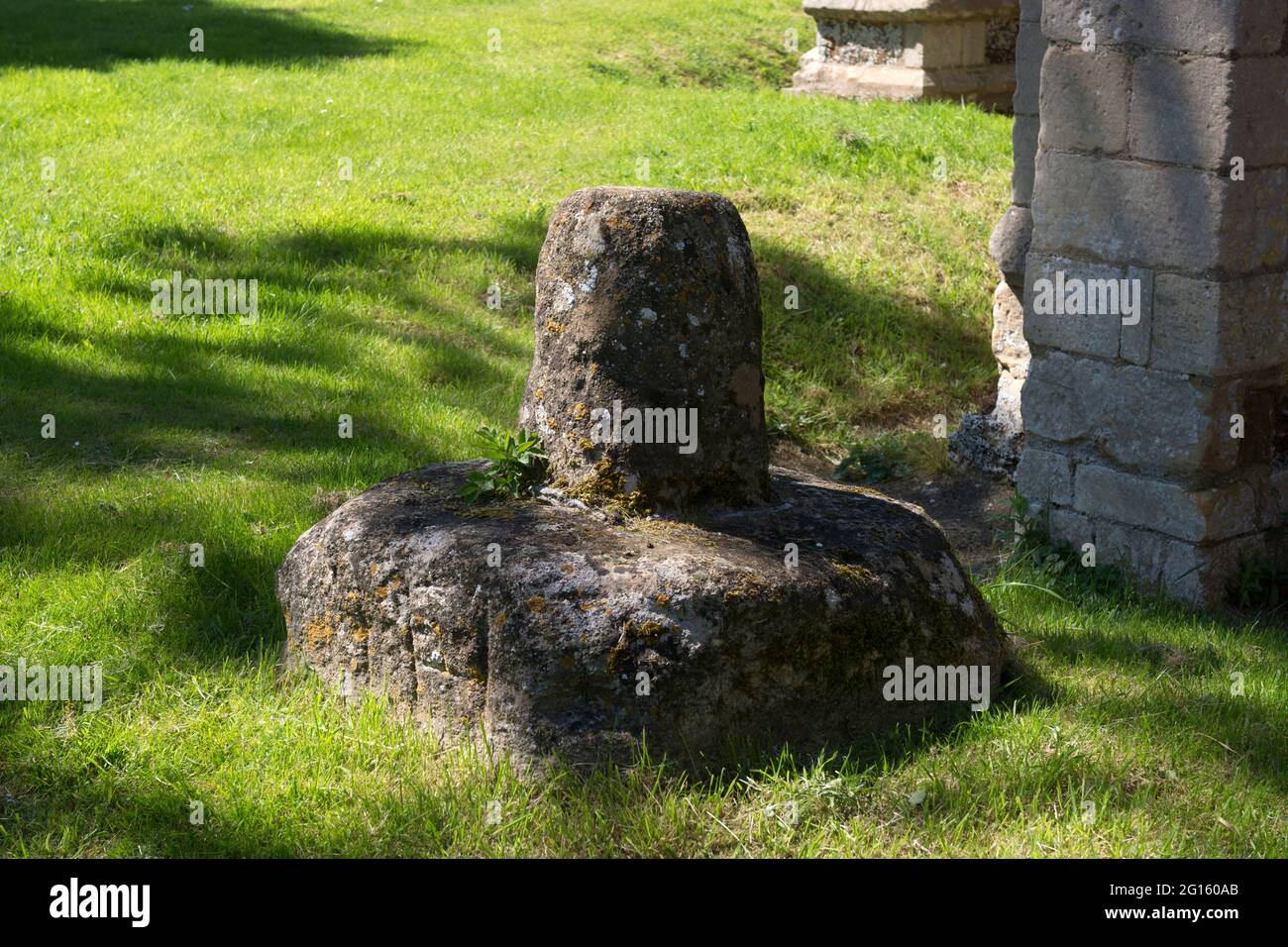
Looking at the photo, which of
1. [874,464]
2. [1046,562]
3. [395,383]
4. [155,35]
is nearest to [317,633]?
[1046,562]

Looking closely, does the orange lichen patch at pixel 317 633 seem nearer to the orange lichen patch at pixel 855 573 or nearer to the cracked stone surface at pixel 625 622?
the cracked stone surface at pixel 625 622

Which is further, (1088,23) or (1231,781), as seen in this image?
(1088,23)

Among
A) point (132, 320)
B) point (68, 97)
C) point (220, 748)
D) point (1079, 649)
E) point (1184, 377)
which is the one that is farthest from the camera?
point (68, 97)

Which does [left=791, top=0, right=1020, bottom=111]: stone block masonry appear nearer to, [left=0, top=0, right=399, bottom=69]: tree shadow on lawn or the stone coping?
the stone coping

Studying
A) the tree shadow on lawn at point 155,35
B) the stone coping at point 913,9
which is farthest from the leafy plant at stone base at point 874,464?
the tree shadow on lawn at point 155,35

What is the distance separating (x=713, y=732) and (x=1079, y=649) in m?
1.72

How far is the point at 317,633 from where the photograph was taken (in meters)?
4.38

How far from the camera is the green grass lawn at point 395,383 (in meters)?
3.81

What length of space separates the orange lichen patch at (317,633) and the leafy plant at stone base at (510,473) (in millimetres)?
616

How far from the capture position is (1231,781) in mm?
4090

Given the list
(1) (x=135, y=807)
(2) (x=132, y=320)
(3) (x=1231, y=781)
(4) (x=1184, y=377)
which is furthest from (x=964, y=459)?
(1) (x=135, y=807)

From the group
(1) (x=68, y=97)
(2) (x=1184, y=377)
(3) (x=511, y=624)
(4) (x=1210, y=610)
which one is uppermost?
(1) (x=68, y=97)

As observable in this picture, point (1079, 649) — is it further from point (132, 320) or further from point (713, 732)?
point (132, 320)

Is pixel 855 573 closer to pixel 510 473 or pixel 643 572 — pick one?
pixel 643 572
